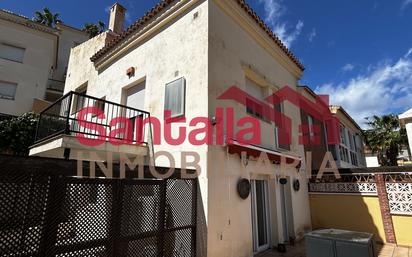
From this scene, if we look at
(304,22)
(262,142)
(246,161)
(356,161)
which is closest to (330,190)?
(262,142)

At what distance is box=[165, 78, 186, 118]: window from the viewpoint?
789cm

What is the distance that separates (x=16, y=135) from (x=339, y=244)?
62.6ft

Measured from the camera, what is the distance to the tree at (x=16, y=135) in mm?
15617

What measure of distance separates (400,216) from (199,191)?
8.33 m

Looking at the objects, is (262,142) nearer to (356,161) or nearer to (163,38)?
(163,38)

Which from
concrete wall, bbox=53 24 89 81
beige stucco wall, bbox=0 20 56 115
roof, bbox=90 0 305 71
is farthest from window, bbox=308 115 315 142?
concrete wall, bbox=53 24 89 81

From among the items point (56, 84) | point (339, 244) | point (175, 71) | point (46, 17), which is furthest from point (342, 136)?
point (46, 17)

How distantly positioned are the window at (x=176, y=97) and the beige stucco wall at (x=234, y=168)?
1.08 metres

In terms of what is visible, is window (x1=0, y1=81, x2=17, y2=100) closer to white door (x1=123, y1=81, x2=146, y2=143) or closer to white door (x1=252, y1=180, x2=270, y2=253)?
white door (x1=123, y1=81, x2=146, y2=143)

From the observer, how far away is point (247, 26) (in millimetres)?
9906

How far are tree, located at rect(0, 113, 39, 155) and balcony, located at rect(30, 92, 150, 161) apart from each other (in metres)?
6.70

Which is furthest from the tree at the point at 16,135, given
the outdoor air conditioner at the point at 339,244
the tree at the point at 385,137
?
the tree at the point at 385,137

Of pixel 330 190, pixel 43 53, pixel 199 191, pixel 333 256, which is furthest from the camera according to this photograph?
pixel 43 53

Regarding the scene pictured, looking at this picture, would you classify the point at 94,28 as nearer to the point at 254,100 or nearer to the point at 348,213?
the point at 254,100
